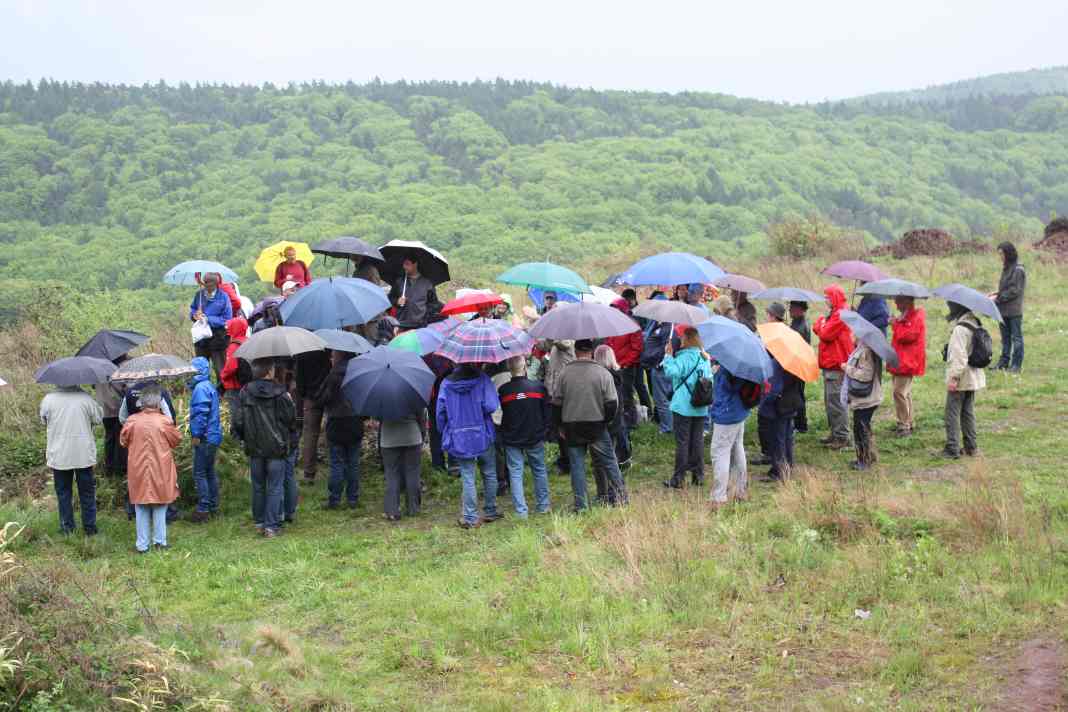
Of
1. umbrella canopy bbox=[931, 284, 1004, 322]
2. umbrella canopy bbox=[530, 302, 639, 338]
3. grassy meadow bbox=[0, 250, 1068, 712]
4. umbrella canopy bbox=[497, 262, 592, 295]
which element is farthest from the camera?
umbrella canopy bbox=[497, 262, 592, 295]

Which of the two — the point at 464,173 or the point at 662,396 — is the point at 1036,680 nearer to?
the point at 662,396

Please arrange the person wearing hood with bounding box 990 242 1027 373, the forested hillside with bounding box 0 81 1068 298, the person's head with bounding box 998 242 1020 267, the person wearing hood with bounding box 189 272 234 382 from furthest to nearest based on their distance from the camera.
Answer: the forested hillside with bounding box 0 81 1068 298
the person wearing hood with bounding box 990 242 1027 373
the person's head with bounding box 998 242 1020 267
the person wearing hood with bounding box 189 272 234 382

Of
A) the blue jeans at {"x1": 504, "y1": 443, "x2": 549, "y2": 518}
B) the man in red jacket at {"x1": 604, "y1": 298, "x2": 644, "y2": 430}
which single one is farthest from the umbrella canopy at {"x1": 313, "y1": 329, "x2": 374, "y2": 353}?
the man in red jacket at {"x1": 604, "y1": 298, "x2": 644, "y2": 430}

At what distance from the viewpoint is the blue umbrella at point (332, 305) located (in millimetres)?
9289

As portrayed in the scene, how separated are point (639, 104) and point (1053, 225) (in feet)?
152

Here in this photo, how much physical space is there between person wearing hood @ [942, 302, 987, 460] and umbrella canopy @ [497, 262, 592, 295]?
3701 millimetres

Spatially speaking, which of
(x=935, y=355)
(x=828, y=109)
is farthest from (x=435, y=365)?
(x=828, y=109)

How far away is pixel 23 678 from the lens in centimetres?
471

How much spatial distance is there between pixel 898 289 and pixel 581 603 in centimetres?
514

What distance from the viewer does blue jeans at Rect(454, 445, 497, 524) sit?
8328mm

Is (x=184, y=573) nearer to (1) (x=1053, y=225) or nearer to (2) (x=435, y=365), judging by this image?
(2) (x=435, y=365)

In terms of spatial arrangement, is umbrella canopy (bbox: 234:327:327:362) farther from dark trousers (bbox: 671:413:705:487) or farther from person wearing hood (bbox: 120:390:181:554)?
dark trousers (bbox: 671:413:705:487)

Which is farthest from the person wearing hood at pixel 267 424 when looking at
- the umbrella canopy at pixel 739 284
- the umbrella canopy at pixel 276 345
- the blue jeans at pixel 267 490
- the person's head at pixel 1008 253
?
the person's head at pixel 1008 253

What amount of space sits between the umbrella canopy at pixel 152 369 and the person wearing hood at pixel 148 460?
208mm
